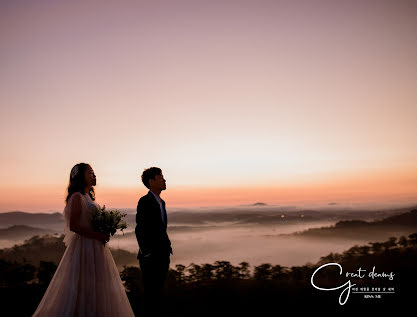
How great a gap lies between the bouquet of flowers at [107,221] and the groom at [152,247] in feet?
1.01

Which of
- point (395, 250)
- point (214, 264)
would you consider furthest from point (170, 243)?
point (395, 250)

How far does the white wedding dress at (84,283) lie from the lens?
18.8 ft

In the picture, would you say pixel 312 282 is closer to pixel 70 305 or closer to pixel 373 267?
pixel 373 267

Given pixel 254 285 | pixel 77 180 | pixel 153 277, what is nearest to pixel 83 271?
pixel 153 277

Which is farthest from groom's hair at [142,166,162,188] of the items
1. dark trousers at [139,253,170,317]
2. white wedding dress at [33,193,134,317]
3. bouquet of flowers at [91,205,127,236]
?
dark trousers at [139,253,170,317]

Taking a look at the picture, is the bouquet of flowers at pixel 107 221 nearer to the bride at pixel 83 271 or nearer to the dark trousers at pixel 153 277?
the bride at pixel 83 271

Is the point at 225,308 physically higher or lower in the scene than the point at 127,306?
lower

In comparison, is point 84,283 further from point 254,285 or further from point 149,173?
point 254,285

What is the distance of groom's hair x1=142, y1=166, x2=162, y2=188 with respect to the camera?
6.23 meters

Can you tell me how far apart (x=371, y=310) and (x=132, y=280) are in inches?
219

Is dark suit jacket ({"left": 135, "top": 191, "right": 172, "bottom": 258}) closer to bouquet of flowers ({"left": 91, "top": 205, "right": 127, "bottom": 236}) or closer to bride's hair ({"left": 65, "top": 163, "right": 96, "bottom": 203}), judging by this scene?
bouquet of flowers ({"left": 91, "top": 205, "right": 127, "bottom": 236})

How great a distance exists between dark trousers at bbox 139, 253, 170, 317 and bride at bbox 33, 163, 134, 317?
516 mm

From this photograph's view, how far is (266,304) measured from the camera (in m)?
8.04

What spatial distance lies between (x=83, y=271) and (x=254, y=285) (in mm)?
4478
